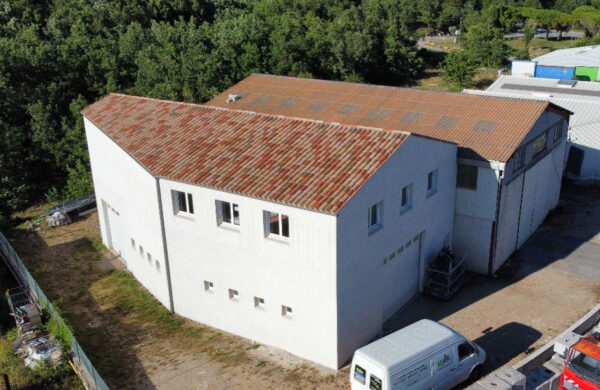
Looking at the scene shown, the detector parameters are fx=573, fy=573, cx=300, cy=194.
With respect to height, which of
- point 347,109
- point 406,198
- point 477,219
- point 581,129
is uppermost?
point 347,109

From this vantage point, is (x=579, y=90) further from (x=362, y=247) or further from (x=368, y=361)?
(x=368, y=361)

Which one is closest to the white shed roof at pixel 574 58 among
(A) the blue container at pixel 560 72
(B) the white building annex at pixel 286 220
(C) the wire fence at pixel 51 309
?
(A) the blue container at pixel 560 72

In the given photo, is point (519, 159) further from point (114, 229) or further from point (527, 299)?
point (114, 229)

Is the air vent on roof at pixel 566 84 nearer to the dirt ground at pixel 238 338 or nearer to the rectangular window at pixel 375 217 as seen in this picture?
the dirt ground at pixel 238 338

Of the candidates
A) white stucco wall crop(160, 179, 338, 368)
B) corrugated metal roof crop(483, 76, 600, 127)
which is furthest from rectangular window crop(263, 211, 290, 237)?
corrugated metal roof crop(483, 76, 600, 127)

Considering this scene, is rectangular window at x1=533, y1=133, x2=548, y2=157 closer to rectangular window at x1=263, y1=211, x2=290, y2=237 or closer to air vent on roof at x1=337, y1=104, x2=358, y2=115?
air vent on roof at x1=337, y1=104, x2=358, y2=115

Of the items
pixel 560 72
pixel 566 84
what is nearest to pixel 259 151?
pixel 566 84
